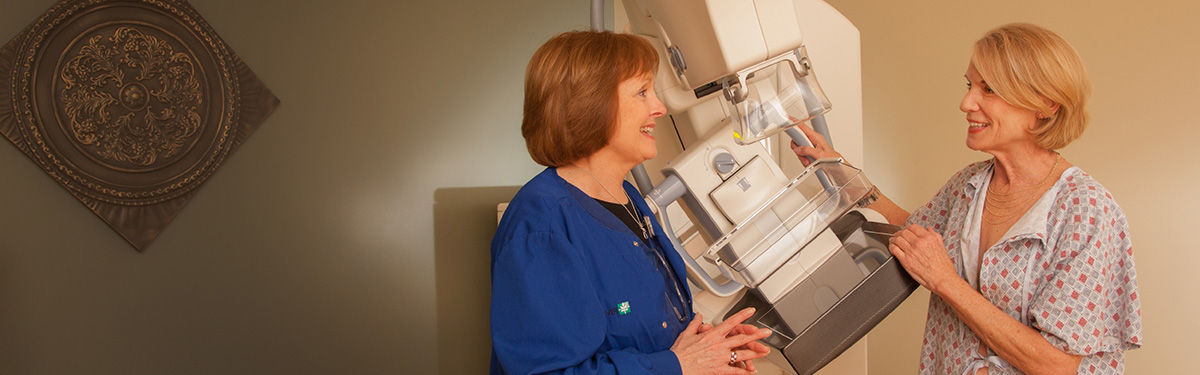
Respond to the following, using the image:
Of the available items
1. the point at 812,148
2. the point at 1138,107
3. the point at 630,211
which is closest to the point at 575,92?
the point at 630,211

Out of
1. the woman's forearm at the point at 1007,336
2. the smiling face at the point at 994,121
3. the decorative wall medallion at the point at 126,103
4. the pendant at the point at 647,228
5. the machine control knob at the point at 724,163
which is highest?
the decorative wall medallion at the point at 126,103

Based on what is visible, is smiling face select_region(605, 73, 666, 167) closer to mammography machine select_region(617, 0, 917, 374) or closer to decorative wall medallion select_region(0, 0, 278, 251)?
mammography machine select_region(617, 0, 917, 374)

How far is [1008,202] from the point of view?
4.48 feet

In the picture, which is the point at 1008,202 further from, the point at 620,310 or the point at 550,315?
the point at 550,315

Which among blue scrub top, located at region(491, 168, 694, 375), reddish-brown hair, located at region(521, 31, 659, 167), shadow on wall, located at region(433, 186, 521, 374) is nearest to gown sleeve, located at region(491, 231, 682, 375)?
blue scrub top, located at region(491, 168, 694, 375)

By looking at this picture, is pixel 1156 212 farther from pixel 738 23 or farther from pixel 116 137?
pixel 116 137

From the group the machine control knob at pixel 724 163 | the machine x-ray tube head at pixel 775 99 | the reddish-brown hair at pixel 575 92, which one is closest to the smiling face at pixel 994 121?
the machine x-ray tube head at pixel 775 99

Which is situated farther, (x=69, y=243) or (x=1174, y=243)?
(x=1174, y=243)

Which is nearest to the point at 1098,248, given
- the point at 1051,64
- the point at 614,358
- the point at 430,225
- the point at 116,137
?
the point at 1051,64

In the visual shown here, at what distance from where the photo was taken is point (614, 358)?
1.09 meters

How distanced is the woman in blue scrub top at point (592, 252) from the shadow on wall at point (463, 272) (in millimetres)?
1157

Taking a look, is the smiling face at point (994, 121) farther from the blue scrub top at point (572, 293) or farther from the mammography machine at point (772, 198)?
the blue scrub top at point (572, 293)

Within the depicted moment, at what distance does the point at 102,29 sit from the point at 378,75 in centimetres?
73

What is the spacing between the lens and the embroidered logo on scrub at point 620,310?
1134mm
